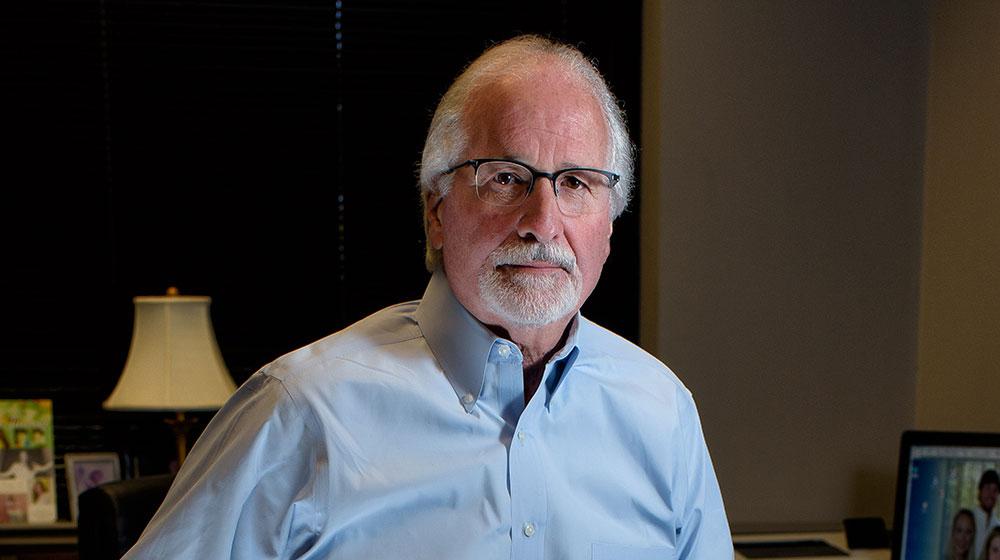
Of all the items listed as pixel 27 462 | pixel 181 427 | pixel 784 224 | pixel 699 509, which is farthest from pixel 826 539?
pixel 27 462

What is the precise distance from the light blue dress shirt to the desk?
107 centimetres

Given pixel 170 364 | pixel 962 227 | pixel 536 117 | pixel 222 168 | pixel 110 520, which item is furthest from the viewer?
pixel 222 168

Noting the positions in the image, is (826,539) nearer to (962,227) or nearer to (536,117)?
(962,227)

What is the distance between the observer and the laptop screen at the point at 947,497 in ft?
7.13

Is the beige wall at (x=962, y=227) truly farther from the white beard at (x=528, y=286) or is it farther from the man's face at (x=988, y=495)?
the white beard at (x=528, y=286)

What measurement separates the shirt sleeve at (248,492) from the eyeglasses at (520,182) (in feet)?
1.25

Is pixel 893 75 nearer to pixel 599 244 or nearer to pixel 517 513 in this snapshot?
pixel 599 244

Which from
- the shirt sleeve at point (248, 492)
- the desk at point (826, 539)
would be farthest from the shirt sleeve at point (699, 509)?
the desk at point (826, 539)

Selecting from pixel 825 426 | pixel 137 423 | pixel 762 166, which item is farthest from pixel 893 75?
pixel 137 423

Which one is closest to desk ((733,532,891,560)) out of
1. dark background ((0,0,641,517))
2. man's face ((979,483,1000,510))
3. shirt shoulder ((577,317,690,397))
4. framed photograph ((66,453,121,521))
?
man's face ((979,483,1000,510))

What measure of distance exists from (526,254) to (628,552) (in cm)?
46

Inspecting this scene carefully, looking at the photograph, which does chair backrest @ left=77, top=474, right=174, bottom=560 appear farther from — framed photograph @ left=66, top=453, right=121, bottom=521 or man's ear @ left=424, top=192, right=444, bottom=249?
framed photograph @ left=66, top=453, right=121, bottom=521

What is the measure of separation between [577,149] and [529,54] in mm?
160

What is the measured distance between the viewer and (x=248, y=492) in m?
1.19
